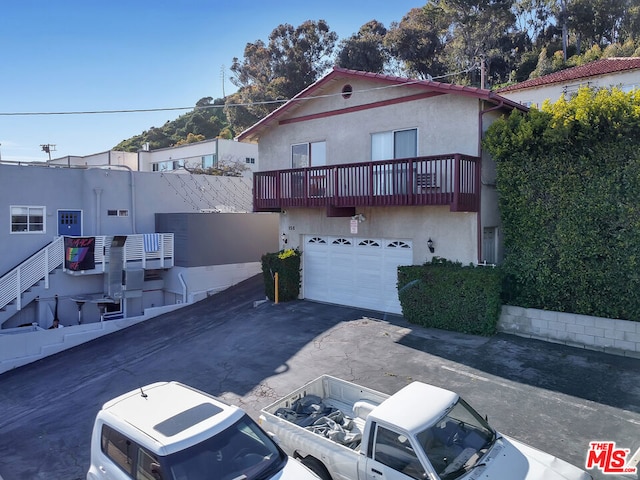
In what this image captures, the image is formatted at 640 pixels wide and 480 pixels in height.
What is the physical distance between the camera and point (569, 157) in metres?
10.5

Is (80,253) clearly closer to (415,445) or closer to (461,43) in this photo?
(415,445)

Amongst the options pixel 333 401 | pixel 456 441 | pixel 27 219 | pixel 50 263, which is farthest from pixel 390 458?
pixel 27 219

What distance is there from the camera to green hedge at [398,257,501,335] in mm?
10750

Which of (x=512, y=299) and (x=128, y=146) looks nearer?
(x=512, y=299)

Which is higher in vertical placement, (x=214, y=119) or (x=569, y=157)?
(x=214, y=119)

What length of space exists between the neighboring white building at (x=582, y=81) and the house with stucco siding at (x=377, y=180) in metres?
9.79

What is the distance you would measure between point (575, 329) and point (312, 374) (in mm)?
6038

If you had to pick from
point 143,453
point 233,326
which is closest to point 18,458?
point 143,453

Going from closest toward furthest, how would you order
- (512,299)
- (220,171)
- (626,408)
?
(626,408)
(512,299)
(220,171)

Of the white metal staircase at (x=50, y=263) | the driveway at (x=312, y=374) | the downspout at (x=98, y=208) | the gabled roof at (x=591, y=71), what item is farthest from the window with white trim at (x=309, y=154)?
the gabled roof at (x=591, y=71)

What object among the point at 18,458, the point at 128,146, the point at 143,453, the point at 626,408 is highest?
the point at 128,146

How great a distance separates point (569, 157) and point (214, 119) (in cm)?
4358

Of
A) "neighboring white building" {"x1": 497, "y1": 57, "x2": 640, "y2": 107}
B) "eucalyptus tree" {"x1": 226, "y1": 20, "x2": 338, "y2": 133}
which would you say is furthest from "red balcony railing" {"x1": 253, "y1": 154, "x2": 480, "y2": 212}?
"eucalyptus tree" {"x1": 226, "y1": 20, "x2": 338, "y2": 133}

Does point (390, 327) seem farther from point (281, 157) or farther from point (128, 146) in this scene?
point (128, 146)
